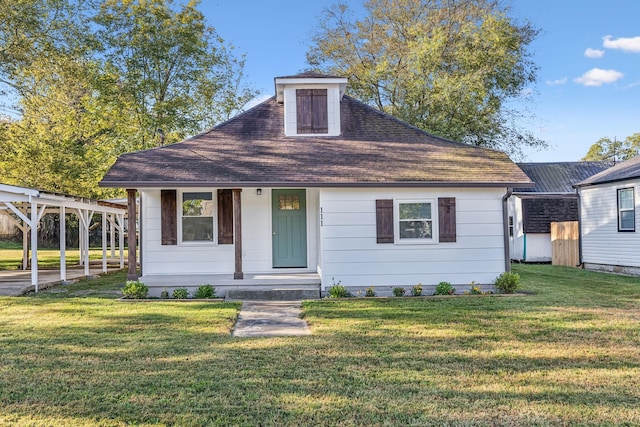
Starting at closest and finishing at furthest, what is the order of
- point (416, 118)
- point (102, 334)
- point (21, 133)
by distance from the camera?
point (102, 334)
point (21, 133)
point (416, 118)

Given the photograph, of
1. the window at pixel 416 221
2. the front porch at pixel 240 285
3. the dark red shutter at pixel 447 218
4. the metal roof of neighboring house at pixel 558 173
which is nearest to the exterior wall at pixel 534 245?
the metal roof of neighboring house at pixel 558 173

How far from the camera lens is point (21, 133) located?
18.7 m

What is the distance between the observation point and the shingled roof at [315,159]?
986cm

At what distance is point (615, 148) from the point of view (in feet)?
151

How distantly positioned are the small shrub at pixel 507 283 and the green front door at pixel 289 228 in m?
4.40

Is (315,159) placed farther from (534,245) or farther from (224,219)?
(534,245)

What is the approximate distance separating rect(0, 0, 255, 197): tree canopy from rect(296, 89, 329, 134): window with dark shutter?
8674 mm

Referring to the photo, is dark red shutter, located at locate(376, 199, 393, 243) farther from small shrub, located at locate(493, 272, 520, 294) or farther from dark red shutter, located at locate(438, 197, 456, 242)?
small shrub, located at locate(493, 272, 520, 294)

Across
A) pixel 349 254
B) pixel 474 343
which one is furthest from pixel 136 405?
pixel 349 254

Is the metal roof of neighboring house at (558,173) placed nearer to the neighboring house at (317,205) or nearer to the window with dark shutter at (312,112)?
the neighboring house at (317,205)

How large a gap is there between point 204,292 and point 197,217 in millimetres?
2086

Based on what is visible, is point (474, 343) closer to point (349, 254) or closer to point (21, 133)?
point (349, 254)

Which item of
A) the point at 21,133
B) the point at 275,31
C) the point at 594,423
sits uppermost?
the point at 275,31

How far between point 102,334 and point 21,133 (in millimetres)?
15745
